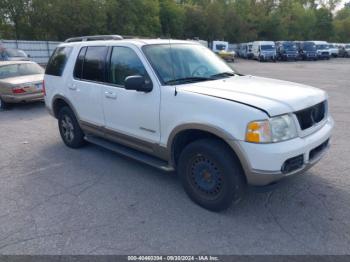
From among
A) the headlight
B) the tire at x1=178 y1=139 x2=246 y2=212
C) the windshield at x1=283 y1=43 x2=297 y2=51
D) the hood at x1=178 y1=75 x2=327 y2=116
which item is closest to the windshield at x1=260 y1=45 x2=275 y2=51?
the windshield at x1=283 y1=43 x2=297 y2=51

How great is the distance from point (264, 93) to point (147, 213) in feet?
6.12

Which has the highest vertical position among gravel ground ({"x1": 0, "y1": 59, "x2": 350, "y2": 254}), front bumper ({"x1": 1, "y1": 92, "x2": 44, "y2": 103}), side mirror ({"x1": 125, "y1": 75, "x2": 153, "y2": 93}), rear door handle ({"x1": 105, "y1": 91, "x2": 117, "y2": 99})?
side mirror ({"x1": 125, "y1": 75, "x2": 153, "y2": 93})

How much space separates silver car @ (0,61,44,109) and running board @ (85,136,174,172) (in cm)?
506

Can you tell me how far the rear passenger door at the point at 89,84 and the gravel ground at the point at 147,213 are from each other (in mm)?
791

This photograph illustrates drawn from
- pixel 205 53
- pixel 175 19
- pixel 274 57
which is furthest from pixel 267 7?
pixel 205 53

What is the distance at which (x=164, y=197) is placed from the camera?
13.3ft

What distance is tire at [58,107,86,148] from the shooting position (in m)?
5.73

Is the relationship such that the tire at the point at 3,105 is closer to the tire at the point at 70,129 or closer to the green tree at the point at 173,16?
the tire at the point at 70,129

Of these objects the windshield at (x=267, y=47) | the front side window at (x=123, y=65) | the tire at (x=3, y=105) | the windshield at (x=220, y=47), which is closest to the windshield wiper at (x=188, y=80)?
the front side window at (x=123, y=65)

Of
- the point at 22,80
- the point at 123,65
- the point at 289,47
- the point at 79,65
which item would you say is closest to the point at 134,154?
the point at 123,65

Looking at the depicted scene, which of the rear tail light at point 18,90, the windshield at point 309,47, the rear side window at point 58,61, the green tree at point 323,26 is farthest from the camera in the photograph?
the green tree at point 323,26

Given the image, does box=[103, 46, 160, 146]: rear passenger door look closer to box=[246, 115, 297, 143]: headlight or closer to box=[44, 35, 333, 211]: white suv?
box=[44, 35, 333, 211]: white suv

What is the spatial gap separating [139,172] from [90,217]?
4.24 feet

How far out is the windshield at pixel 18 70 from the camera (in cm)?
1018
